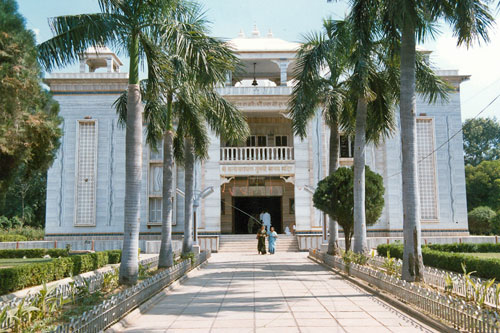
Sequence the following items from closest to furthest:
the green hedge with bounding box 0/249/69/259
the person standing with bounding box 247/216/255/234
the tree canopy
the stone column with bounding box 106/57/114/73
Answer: the tree canopy, the green hedge with bounding box 0/249/69/259, the stone column with bounding box 106/57/114/73, the person standing with bounding box 247/216/255/234

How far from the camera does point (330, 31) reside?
556 inches

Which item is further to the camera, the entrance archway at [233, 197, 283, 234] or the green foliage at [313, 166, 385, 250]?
the entrance archway at [233, 197, 283, 234]

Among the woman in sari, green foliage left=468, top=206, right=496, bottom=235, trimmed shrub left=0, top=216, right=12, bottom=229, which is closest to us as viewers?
the woman in sari

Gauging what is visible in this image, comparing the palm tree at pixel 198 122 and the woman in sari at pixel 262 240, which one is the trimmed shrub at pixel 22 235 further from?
the palm tree at pixel 198 122

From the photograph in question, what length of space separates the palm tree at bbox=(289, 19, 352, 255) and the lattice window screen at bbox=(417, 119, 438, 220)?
11.3 meters

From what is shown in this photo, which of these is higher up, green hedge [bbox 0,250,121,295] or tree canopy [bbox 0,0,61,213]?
tree canopy [bbox 0,0,61,213]

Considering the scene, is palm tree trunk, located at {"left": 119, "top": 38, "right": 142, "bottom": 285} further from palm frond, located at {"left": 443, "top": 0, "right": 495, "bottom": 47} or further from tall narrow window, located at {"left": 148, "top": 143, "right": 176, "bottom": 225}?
tall narrow window, located at {"left": 148, "top": 143, "right": 176, "bottom": 225}

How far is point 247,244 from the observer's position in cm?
2495

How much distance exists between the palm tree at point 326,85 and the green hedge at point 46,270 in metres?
8.18

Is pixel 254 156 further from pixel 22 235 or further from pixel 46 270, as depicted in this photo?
pixel 22 235

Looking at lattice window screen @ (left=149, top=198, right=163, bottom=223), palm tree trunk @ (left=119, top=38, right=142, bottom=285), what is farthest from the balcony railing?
palm tree trunk @ (left=119, top=38, right=142, bottom=285)

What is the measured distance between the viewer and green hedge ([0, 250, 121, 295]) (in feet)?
36.3

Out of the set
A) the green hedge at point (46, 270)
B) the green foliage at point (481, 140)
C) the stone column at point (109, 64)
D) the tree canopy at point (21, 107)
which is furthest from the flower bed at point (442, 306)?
the green foliage at point (481, 140)

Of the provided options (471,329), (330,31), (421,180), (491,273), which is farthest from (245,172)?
(471,329)
